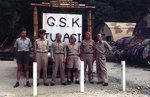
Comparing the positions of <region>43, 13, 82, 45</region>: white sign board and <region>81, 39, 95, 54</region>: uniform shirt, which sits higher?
<region>43, 13, 82, 45</region>: white sign board

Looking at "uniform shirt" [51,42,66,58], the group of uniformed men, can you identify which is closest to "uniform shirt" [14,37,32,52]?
the group of uniformed men

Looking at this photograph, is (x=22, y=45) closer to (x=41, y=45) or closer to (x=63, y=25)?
(x=41, y=45)

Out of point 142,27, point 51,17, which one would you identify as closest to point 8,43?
point 142,27

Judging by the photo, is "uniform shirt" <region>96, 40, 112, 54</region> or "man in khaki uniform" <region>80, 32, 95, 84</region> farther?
"man in khaki uniform" <region>80, 32, 95, 84</region>

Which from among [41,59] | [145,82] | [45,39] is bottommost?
[145,82]

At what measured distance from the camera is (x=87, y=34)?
845cm

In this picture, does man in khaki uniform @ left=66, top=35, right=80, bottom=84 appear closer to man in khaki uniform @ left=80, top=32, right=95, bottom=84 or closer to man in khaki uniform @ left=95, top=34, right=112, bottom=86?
man in khaki uniform @ left=80, top=32, right=95, bottom=84

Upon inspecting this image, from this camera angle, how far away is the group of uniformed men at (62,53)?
26.3 ft

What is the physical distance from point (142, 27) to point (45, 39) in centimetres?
1415

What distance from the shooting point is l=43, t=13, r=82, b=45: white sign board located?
874 centimetres

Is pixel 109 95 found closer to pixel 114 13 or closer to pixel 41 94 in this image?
pixel 41 94

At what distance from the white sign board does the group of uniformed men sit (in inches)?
21.0

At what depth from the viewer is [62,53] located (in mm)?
8250

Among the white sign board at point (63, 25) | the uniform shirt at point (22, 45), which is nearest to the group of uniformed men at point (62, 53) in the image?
the uniform shirt at point (22, 45)
